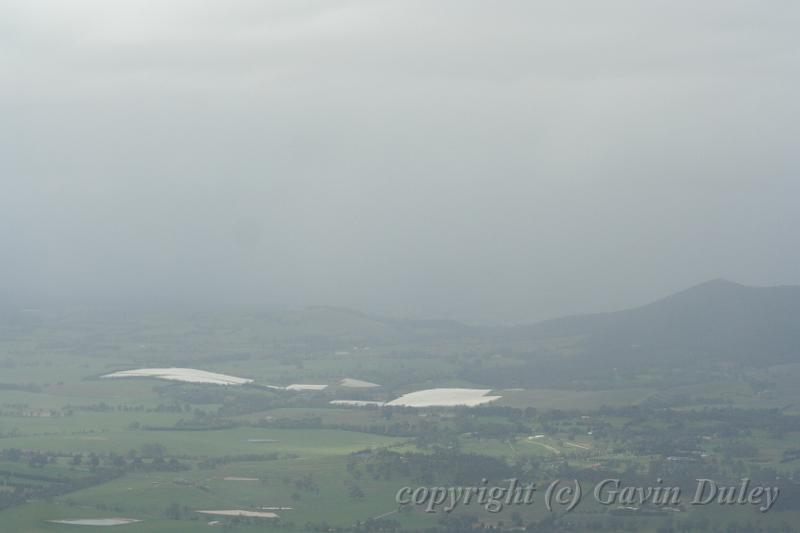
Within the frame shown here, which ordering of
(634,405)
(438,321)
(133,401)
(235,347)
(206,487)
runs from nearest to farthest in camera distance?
1. (206,487)
2. (634,405)
3. (133,401)
4. (235,347)
5. (438,321)

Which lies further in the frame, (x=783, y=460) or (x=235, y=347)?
(x=235, y=347)

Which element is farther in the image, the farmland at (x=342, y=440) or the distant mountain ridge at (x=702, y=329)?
the distant mountain ridge at (x=702, y=329)

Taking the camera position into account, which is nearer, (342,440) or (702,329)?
(342,440)

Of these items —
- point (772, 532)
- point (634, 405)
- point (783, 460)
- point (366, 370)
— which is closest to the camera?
point (772, 532)

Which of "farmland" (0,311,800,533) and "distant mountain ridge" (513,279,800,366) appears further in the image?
"distant mountain ridge" (513,279,800,366)

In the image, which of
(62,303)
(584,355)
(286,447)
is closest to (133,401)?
(286,447)

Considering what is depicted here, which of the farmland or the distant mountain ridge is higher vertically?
the distant mountain ridge

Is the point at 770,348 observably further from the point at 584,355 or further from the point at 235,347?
the point at 235,347

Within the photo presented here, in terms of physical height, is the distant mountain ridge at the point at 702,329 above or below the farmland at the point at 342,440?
above

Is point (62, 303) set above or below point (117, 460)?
above

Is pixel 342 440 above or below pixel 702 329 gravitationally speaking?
below
